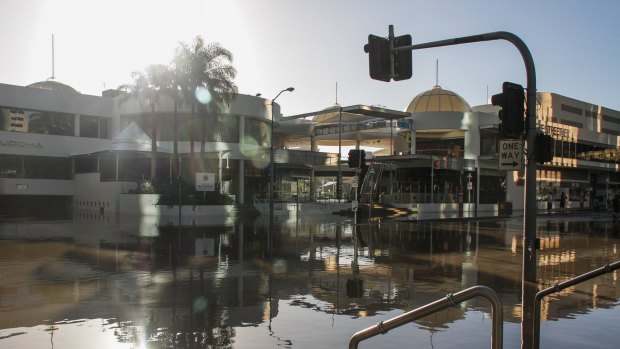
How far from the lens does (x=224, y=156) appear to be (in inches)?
1743

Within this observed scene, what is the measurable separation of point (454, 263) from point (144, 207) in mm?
24496

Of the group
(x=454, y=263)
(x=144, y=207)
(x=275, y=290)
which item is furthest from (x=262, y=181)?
(x=275, y=290)

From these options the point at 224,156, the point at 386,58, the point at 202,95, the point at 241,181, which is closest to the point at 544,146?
the point at 386,58

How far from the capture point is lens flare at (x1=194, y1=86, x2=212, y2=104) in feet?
122

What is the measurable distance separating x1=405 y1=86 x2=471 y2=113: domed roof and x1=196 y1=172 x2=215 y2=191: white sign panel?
29.5 metres

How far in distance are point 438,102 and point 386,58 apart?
4715 centimetres

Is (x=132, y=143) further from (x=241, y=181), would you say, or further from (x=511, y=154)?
(x=511, y=154)

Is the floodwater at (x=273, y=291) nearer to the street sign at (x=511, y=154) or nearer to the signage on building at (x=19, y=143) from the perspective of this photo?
the street sign at (x=511, y=154)

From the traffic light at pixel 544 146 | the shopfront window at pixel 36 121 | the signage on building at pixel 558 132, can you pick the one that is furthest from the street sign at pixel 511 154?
the signage on building at pixel 558 132

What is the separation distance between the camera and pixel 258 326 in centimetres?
782

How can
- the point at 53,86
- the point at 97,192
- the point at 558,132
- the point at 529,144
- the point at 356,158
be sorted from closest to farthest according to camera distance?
the point at 529,144, the point at 356,158, the point at 97,192, the point at 53,86, the point at 558,132

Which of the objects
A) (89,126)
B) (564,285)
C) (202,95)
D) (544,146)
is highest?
(202,95)

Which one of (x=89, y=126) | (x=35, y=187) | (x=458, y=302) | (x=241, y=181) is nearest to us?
(x=458, y=302)

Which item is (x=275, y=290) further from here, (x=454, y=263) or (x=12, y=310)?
(x=454, y=263)
